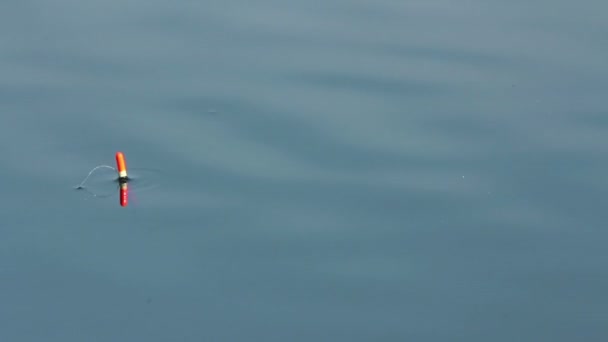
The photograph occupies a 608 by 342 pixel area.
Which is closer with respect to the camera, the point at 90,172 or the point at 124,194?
the point at 124,194

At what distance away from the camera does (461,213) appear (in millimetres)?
4117

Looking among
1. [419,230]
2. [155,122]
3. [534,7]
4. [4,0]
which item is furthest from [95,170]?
[534,7]

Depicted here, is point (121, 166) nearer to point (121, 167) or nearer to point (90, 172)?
point (121, 167)

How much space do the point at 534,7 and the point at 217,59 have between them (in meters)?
1.50

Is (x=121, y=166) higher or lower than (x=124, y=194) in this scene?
higher

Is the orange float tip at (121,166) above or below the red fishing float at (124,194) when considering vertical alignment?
above

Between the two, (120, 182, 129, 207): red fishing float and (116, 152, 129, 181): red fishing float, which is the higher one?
(116, 152, 129, 181): red fishing float

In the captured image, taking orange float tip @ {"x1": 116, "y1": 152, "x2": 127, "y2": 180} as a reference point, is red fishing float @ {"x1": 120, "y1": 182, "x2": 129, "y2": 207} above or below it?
below

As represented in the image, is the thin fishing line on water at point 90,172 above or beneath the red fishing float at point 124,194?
above

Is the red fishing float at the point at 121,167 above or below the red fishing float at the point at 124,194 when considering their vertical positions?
above

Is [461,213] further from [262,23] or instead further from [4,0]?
[4,0]

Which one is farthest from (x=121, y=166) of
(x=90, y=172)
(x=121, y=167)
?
(x=90, y=172)

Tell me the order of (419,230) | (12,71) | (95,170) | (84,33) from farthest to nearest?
1. (84,33)
2. (12,71)
3. (95,170)
4. (419,230)

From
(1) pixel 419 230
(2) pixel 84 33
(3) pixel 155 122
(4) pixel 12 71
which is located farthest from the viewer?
(2) pixel 84 33
